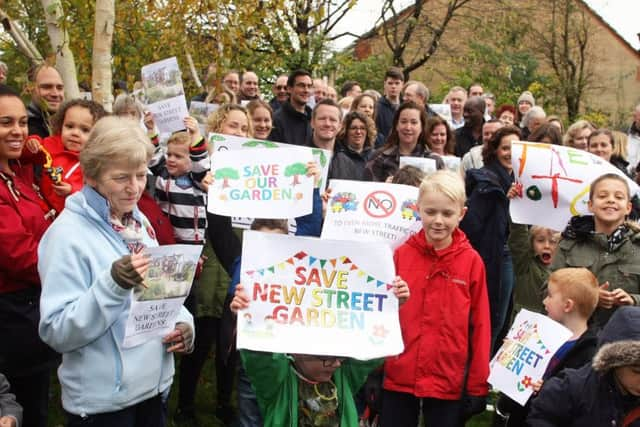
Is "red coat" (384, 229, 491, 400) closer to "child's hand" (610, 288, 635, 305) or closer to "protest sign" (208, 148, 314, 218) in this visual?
"child's hand" (610, 288, 635, 305)

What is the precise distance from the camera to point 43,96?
616cm

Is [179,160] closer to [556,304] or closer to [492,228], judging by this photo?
[492,228]

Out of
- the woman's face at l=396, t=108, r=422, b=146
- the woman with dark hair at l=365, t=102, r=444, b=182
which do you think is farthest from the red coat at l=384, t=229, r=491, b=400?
the woman's face at l=396, t=108, r=422, b=146

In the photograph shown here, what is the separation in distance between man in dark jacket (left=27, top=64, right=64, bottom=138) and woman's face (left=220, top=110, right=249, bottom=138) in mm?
1361

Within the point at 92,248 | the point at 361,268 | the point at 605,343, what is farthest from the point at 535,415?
the point at 92,248

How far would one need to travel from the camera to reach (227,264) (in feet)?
17.8

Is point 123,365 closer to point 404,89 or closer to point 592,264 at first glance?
point 592,264

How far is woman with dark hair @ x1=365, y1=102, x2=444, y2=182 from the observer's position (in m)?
6.64

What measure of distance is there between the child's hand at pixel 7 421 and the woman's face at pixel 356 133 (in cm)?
468

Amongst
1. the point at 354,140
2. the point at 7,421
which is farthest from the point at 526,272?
the point at 7,421

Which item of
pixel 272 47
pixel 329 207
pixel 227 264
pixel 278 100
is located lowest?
pixel 227 264

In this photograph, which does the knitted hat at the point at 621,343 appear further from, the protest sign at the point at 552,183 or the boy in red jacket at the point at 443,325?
the protest sign at the point at 552,183

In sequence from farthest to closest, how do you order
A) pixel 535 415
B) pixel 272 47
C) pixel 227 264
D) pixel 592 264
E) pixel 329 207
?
1. pixel 272 47
2. pixel 227 264
3. pixel 329 207
4. pixel 592 264
5. pixel 535 415

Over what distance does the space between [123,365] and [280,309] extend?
84cm
